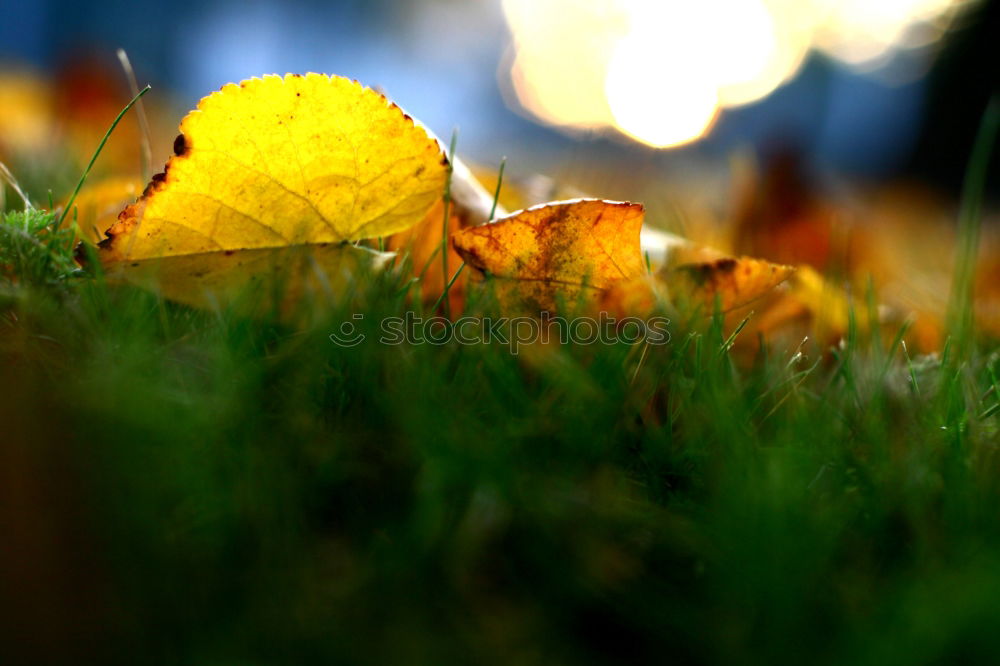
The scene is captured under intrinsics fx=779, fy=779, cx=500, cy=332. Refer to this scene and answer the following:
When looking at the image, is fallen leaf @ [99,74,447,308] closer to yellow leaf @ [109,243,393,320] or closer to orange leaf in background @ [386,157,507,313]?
yellow leaf @ [109,243,393,320]

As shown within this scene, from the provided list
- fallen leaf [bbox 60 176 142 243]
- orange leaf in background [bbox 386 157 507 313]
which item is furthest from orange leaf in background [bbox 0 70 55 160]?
orange leaf in background [bbox 386 157 507 313]

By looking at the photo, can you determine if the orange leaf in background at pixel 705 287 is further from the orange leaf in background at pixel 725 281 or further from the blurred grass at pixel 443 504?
the blurred grass at pixel 443 504

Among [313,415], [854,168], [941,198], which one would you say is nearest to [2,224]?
[313,415]

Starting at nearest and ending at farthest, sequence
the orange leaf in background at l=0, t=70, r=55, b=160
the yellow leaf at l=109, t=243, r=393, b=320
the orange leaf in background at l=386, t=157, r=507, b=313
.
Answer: the yellow leaf at l=109, t=243, r=393, b=320 → the orange leaf in background at l=386, t=157, r=507, b=313 → the orange leaf in background at l=0, t=70, r=55, b=160

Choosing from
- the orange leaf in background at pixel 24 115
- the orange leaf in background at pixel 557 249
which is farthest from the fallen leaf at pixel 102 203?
the orange leaf in background at pixel 24 115

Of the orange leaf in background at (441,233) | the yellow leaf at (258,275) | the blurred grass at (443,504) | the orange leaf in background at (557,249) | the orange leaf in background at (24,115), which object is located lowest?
the blurred grass at (443,504)

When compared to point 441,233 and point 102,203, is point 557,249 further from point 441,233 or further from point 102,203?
point 102,203
